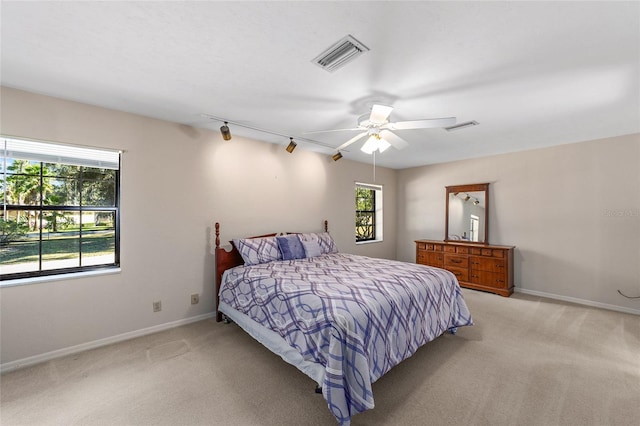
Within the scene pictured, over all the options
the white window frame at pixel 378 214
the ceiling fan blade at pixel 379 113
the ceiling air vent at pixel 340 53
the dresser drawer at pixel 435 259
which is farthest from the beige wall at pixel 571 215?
the ceiling air vent at pixel 340 53

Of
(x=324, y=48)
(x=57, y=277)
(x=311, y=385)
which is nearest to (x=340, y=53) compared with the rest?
(x=324, y=48)

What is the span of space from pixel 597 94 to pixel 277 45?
291 centimetres

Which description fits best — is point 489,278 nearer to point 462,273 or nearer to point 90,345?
point 462,273

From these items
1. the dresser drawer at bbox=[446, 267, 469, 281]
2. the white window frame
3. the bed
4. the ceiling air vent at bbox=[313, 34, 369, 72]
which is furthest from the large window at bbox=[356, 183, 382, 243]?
the ceiling air vent at bbox=[313, 34, 369, 72]

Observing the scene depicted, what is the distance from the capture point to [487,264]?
4426mm

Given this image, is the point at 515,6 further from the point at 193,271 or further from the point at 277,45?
the point at 193,271

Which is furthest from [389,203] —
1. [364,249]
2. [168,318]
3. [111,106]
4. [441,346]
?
[111,106]

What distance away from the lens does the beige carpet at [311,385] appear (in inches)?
69.1

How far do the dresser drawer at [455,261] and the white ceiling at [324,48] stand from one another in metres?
2.47

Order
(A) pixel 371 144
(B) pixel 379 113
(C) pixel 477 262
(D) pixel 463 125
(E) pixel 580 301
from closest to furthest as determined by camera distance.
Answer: (B) pixel 379 113 → (A) pixel 371 144 → (D) pixel 463 125 → (E) pixel 580 301 → (C) pixel 477 262

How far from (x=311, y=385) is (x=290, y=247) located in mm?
1853

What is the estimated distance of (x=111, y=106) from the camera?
2719 mm

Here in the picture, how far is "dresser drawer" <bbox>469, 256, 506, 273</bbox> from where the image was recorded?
428cm

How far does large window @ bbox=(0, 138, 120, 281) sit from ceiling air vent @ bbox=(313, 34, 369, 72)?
2.46m
